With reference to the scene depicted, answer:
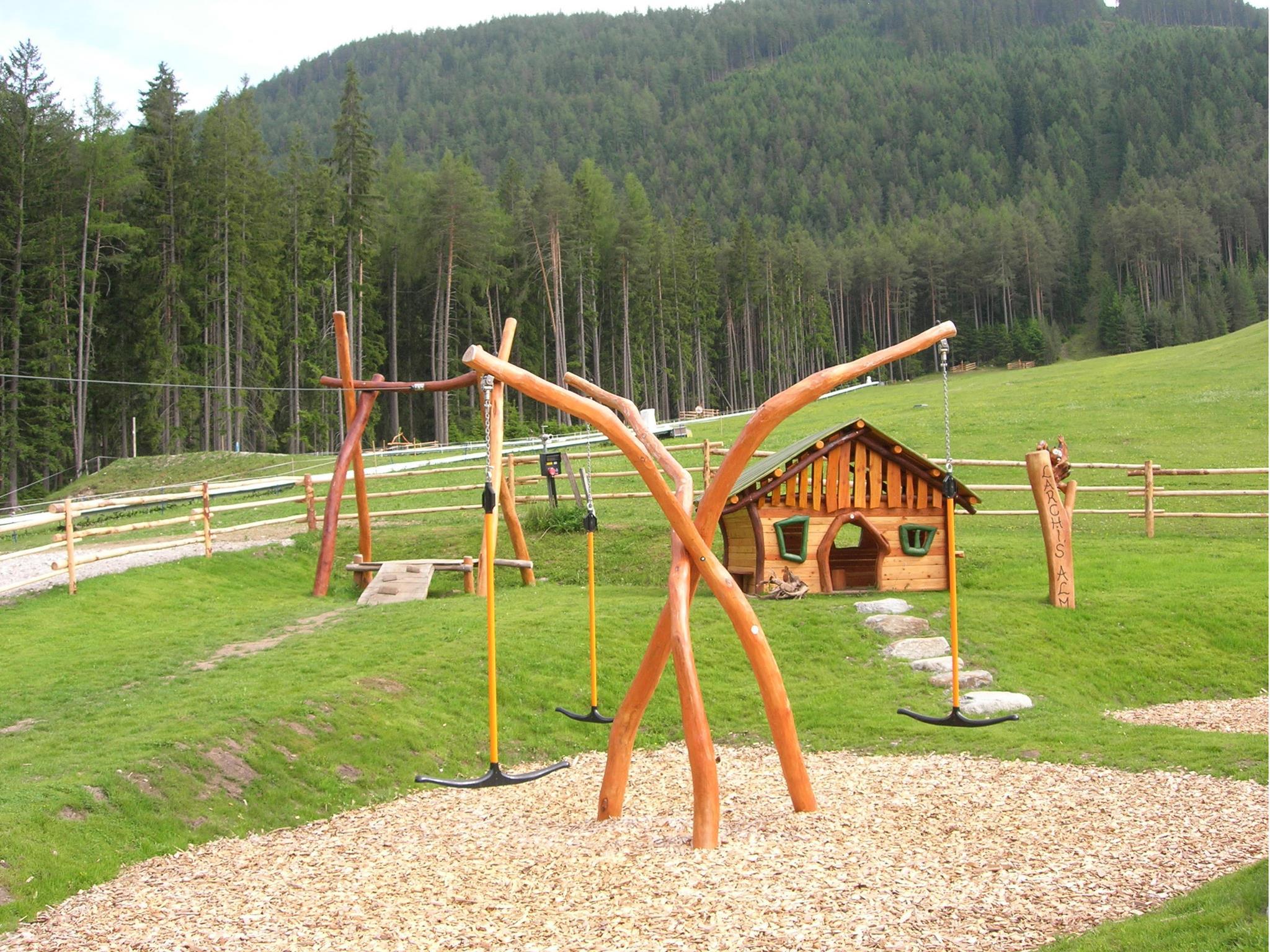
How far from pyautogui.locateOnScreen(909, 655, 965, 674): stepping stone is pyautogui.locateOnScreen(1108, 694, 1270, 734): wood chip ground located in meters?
1.84

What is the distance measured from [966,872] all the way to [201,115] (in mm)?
61720

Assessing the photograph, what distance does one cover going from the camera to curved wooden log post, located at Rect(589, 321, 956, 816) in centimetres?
863

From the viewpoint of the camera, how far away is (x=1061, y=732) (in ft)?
36.1

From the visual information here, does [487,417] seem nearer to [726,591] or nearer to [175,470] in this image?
[726,591]

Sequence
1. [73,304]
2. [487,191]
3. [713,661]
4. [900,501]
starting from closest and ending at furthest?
[713,661] < [900,501] < [73,304] < [487,191]

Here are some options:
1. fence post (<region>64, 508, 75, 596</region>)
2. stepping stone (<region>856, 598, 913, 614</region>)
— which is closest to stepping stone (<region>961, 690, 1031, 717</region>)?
stepping stone (<region>856, 598, 913, 614</region>)

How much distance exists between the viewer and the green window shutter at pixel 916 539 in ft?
56.6

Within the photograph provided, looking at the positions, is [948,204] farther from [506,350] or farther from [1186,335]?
[506,350]

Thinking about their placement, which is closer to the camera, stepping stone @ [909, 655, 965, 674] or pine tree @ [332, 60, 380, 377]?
stepping stone @ [909, 655, 965, 674]

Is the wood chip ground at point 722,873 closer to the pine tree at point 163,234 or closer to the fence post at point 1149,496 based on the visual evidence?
the fence post at point 1149,496

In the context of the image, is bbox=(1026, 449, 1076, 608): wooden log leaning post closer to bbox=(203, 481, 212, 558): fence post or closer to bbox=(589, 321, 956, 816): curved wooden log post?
bbox=(589, 321, 956, 816): curved wooden log post

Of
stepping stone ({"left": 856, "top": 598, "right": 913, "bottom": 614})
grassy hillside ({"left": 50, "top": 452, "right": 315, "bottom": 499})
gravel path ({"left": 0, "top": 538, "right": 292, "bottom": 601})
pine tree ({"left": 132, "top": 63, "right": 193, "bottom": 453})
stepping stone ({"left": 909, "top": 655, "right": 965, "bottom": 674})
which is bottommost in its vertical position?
stepping stone ({"left": 909, "top": 655, "right": 965, "bottom": 674})

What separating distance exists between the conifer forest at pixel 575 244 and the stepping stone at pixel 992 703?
1212 inches

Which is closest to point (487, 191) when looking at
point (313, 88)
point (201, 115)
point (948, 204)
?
point (201, 115)
